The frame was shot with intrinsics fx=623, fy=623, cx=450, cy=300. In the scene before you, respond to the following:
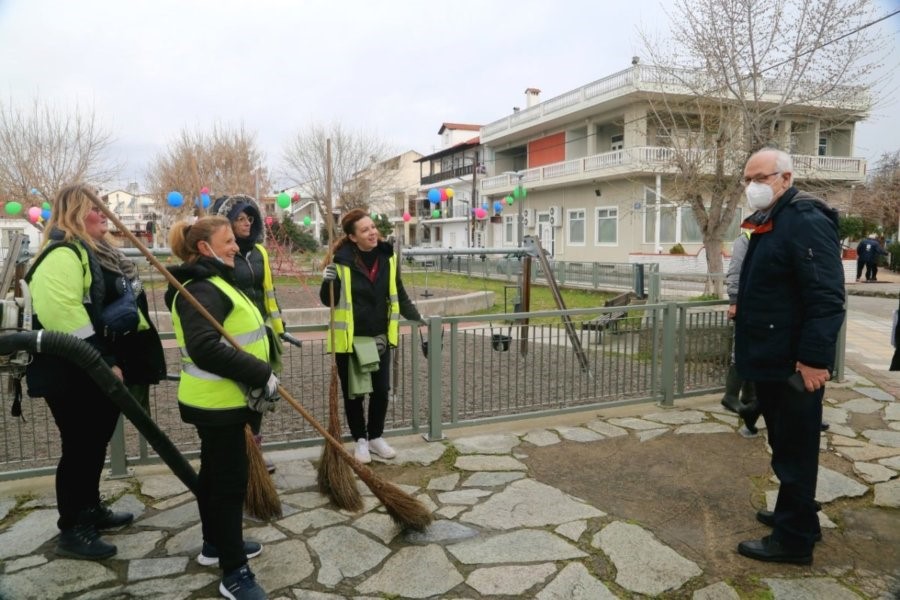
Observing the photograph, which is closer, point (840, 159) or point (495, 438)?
point (495, 438)

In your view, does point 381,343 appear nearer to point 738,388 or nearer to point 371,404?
point 371,404

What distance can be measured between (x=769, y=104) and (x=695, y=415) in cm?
789

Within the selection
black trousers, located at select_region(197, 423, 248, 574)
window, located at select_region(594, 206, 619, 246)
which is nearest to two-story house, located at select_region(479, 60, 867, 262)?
window, located at select_region(594, 206, 619, 246)

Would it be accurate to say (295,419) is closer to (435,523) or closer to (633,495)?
(435,523)

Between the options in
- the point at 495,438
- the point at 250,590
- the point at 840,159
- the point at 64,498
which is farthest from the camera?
the point at 840,159

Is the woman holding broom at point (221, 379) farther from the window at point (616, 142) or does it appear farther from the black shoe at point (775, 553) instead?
the window at point (616, 142)

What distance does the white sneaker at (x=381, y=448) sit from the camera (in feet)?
14.6

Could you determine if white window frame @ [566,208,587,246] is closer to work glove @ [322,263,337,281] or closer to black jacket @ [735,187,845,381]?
work glove @ [322,263,337,281]

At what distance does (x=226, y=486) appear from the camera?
2.66 m

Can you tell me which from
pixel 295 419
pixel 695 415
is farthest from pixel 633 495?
pixel 295 419

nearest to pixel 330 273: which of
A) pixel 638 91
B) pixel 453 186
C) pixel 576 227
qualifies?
pixel 638 91

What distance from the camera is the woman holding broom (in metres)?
2.53

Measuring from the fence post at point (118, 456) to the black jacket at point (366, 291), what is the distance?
1.58 m

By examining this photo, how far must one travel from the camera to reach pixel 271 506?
3.51m
